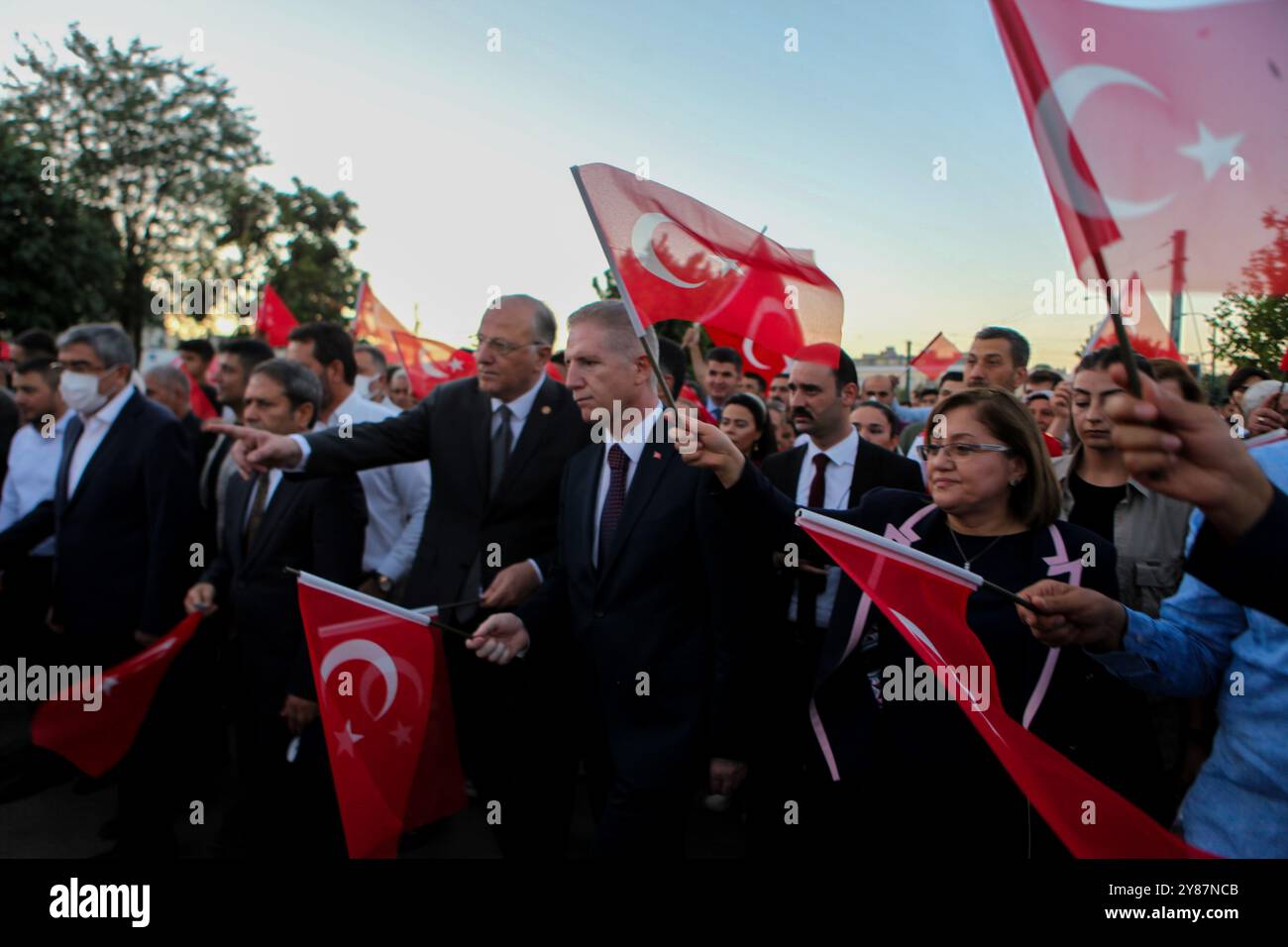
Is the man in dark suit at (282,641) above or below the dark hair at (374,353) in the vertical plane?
below

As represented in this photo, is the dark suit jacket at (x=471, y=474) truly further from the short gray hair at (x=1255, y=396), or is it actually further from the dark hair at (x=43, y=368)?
the dark hair at (x=43, y=368)

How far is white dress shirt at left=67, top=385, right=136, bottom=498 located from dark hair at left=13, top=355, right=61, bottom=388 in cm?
173

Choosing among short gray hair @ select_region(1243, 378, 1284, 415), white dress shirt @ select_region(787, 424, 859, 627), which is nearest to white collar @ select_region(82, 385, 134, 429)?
white dress shirt @ select_region(787, 424, 859, 627)

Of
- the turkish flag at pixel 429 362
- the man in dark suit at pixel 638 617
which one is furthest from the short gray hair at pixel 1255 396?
the turkish flag at pixel 429 362

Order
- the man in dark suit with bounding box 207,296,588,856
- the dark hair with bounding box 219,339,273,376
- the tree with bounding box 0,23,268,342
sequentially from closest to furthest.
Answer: the man in dark suit with bounding box 207,296,588,856
the dark hair with bounding box 219,339,273,376
the tree with bounding box 0,23,268,342

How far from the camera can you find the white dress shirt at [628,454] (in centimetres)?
330

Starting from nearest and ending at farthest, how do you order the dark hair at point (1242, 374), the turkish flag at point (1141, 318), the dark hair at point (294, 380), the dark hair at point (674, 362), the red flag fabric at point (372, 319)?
the turkish flag at point (1141, 318)
the dark hair at point (1242, 374)
the dark hair at point (294, 380)
the dark hair at point (674, 362)
the red flag fabric at point (372, 319)

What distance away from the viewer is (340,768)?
297 centimetres

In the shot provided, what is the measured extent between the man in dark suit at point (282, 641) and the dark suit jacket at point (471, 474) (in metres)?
0.18

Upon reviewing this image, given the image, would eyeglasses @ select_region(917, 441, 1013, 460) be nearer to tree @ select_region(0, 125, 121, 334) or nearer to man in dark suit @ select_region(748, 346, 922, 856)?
man in dark suit @ select_region(748, 346, 922, 856)

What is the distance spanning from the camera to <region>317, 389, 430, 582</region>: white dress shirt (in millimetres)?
4719

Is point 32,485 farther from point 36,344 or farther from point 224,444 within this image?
point 224,444

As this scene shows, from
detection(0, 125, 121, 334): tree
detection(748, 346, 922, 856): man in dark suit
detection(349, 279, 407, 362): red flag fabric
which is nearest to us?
detection(748, 346, 922, 856): man in dark suit
